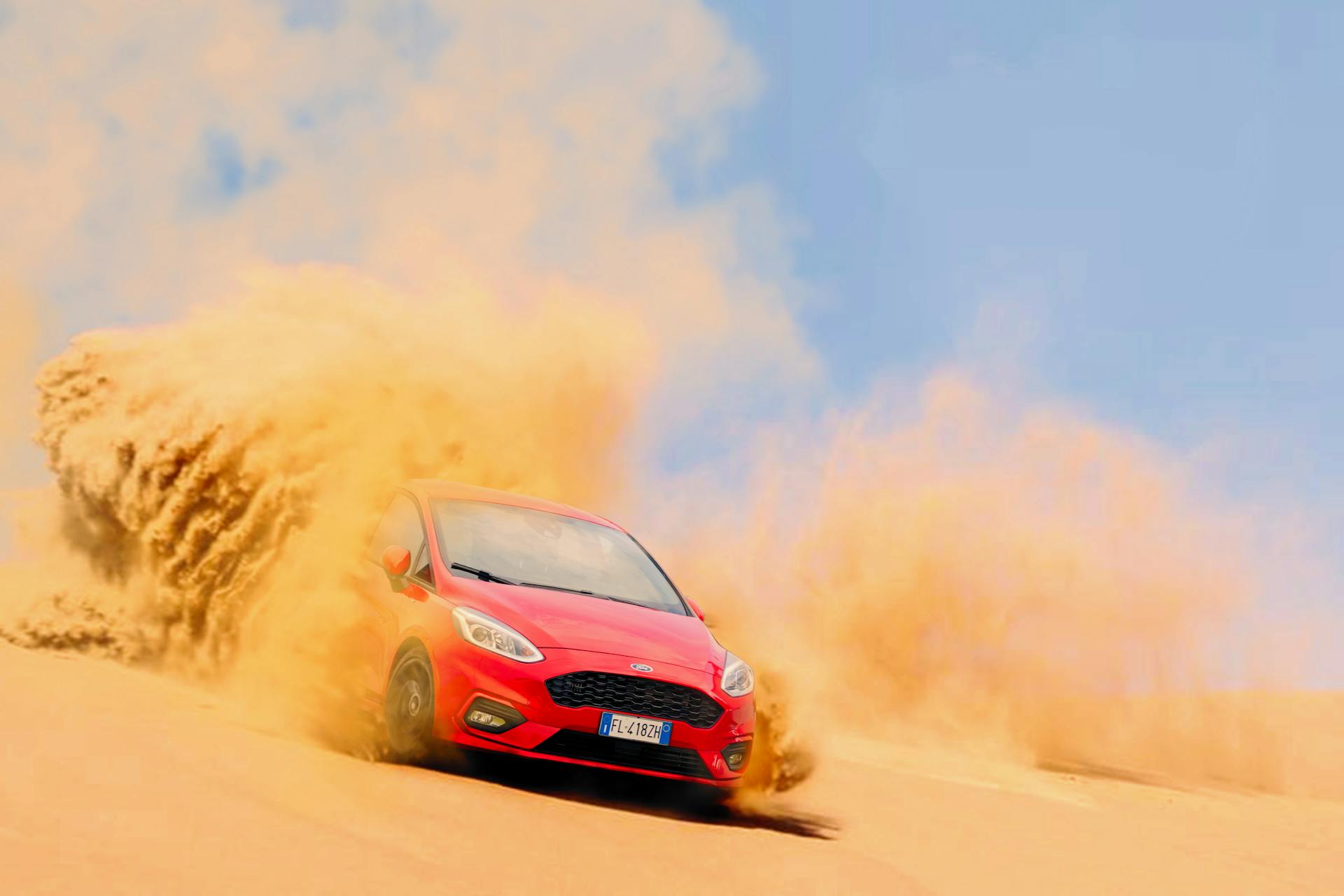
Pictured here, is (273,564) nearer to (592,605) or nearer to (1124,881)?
(592,605)

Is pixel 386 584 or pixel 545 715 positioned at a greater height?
pixel 386 584

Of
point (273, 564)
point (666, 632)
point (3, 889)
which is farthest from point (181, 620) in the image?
point (3, 889)

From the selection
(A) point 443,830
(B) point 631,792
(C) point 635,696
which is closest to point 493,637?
(C) point 635,696

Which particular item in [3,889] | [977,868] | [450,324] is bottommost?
[3,889]

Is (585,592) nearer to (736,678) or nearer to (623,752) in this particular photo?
(736,678)

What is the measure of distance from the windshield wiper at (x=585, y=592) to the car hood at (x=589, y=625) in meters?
0.06

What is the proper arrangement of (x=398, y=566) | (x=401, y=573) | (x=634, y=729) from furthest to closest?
(x=401, y=573)
(x=398, y=566)
(x=634, y=729)

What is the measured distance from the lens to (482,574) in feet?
26.5

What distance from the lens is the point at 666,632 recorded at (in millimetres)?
8109

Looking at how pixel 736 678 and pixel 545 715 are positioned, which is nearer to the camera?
pixel 545 715

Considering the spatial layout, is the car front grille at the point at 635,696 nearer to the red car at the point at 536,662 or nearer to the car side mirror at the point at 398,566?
the red car at the point at 536,662

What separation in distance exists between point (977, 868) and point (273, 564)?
5.17m

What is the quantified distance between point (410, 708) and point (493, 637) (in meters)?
0.67

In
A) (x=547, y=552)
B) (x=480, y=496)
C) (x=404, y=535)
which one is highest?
(x=480, y=496)
